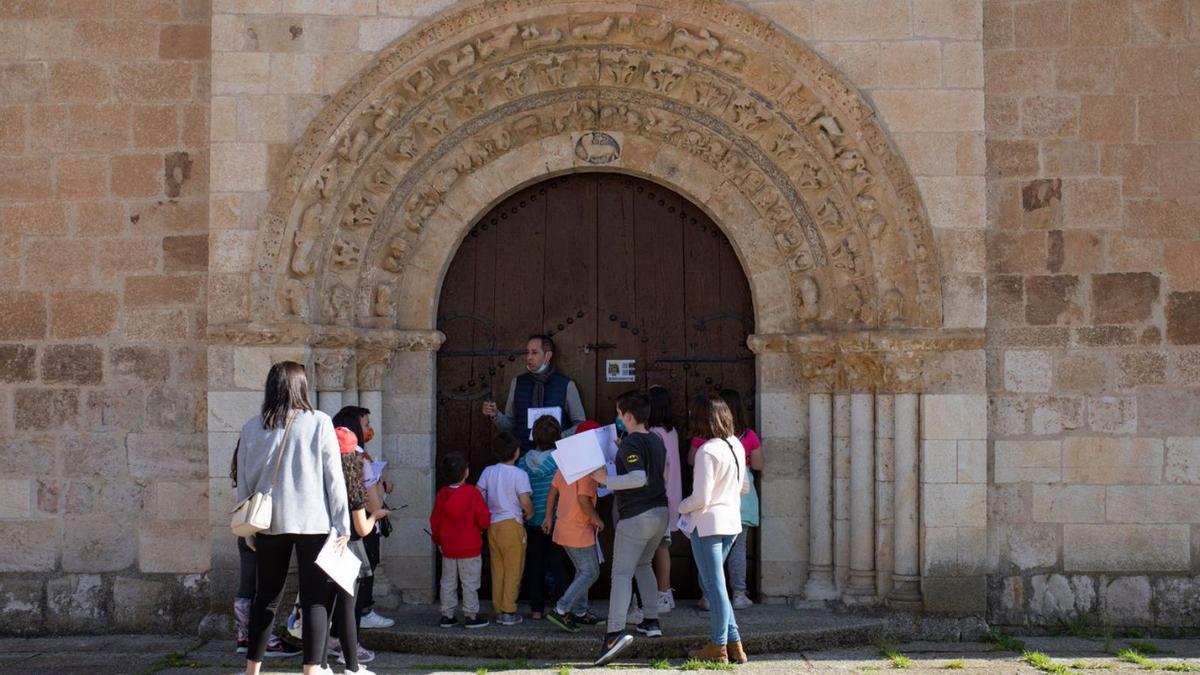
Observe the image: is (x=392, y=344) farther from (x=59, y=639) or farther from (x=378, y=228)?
(x=59, y=639)

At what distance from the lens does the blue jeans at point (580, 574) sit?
268 inches

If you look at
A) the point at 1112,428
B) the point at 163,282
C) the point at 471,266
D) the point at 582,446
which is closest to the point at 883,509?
the point at 1112,428

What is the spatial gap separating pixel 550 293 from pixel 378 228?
3.76 feet

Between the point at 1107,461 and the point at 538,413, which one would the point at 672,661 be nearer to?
the point at 538,413

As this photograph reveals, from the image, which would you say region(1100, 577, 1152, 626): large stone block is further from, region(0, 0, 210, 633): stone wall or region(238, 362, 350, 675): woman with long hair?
region(0, 0, 210, 633): stone wall

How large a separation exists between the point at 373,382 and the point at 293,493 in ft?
7.52

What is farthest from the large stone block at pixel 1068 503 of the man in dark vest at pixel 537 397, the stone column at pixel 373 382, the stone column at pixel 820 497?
the stone column at pixel 373 382

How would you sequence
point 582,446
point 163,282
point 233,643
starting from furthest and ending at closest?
point 163,282
point 233,643
point 582,446

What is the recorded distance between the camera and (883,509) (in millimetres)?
7305

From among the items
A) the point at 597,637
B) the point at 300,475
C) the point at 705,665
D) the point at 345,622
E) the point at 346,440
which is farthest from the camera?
the point at 597,637

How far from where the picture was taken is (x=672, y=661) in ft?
21.7

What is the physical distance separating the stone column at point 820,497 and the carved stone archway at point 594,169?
5 cm

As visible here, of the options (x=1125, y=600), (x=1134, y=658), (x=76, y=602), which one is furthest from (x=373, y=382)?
(x=1125, y=600)

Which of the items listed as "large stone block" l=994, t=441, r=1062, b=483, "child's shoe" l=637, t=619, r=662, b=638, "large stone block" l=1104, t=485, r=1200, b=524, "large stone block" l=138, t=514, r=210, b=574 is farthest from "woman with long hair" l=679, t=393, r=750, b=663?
"large stone block" l=138, t=514, r=210, b=574
